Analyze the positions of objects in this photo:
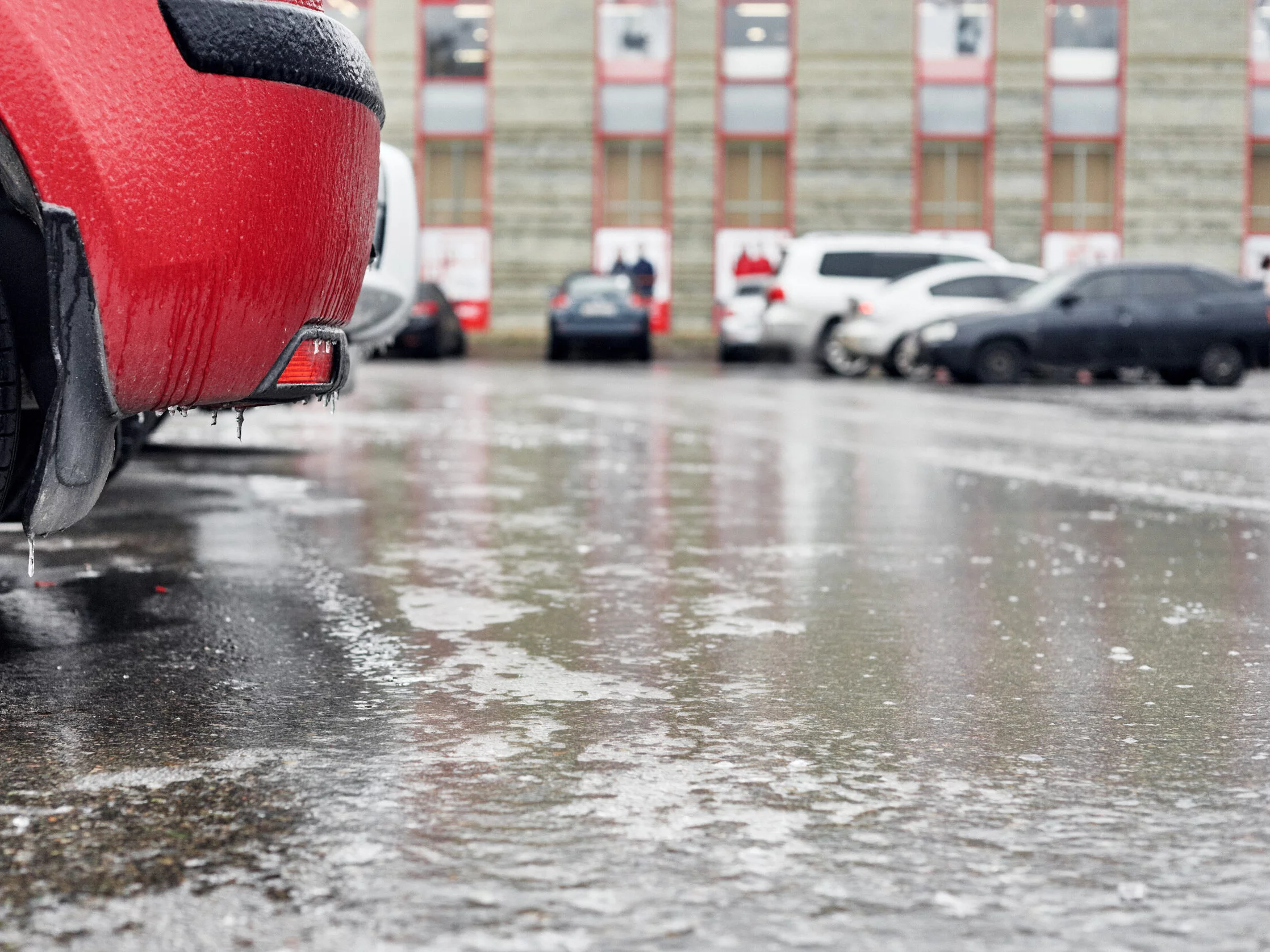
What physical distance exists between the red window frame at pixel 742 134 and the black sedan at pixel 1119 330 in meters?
15.3

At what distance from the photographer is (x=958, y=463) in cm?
1216

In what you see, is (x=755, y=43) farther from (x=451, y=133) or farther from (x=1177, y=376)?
(x=1177, y=376)

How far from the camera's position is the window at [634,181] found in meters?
39.5

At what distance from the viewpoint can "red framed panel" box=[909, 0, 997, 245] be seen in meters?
39.0

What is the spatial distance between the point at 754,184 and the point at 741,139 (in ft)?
2.93

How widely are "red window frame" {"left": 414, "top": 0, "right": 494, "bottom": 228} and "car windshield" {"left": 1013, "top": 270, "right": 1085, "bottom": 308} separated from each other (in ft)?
56.1

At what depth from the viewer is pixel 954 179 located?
39.3 meters

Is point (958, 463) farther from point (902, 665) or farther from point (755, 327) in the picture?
point (755, 327)

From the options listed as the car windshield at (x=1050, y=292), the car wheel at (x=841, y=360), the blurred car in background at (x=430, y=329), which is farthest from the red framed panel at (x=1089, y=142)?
the car windshield at (x=1050, y=292)

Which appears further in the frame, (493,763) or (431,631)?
(431,631)

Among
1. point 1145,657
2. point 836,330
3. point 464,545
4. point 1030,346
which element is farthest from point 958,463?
point 836,330

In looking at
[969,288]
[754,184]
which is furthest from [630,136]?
[969,288]

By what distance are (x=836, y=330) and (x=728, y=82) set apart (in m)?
14.5

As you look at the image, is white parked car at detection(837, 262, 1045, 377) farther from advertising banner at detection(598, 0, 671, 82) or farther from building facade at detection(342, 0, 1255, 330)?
advertising banner at detection(598, 0, 671, 82)
